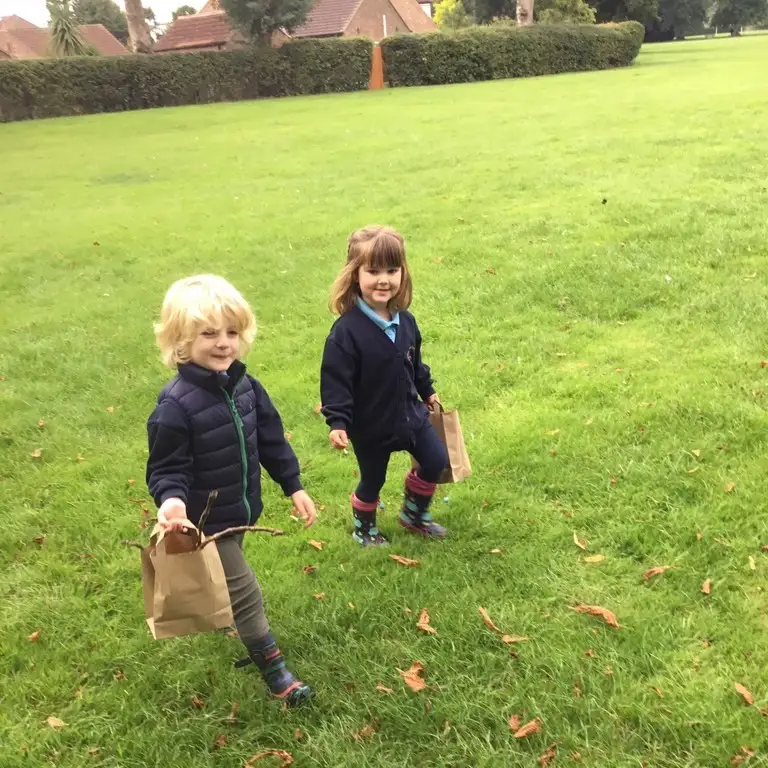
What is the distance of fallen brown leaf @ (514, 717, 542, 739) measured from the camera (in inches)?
96.9

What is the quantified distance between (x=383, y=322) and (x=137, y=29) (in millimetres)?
34395

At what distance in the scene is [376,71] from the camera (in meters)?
31.9

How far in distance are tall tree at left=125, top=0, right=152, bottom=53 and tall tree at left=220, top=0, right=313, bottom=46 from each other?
3.77 meters

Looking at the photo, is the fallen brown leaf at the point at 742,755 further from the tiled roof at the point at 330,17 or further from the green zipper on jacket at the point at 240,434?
the tiled roof at the point at 330,17

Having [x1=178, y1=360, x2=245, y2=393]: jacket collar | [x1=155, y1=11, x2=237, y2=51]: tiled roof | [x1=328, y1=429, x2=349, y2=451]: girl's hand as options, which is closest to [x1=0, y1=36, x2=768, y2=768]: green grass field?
[x1=328, y1=429, x2=349, y2=451]: girl's hand

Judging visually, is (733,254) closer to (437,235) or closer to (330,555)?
(437,235)

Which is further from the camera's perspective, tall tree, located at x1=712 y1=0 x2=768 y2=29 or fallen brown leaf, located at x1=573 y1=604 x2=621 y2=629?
tall tree, located at x1=712 y1=0 x2=768 y2=29

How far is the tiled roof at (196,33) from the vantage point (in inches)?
1806

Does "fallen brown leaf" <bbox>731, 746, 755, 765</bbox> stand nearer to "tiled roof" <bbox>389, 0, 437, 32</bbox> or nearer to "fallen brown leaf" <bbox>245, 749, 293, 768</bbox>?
"fallen brown leaf" <bbox>245, 749, 293, 768</bbox>

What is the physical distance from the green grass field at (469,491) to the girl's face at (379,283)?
1209mm

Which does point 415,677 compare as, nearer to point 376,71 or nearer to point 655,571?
point 655,571

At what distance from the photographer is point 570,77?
2848cm

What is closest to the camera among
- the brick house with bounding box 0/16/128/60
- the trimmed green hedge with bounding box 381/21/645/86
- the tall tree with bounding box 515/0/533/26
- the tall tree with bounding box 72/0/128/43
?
the trimmed green hedge with bounding box 381/21/645/86

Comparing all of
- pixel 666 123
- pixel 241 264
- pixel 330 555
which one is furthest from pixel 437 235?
pixel 666 123
